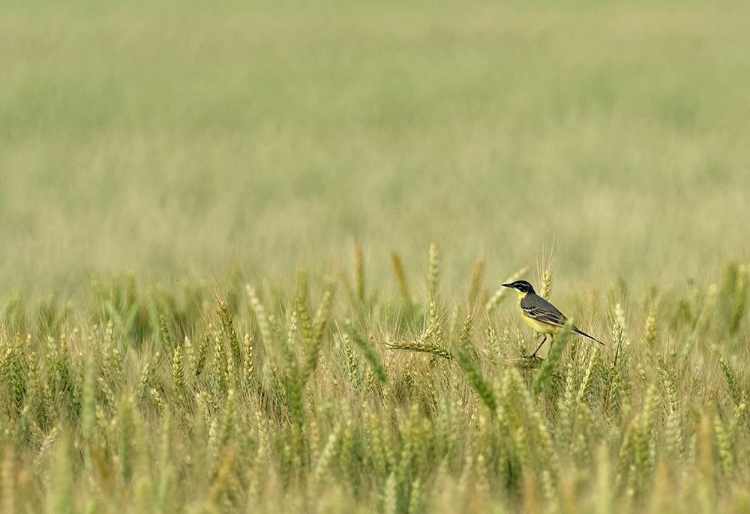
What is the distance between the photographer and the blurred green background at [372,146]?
15.3ft

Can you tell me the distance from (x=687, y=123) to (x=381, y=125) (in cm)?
259

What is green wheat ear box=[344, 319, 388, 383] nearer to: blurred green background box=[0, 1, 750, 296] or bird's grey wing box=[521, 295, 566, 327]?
bird's grey wing box=[521, 295, 566, 327]

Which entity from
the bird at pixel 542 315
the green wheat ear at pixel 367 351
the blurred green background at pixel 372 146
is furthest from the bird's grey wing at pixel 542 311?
the green wheat ear at pixel 367 351

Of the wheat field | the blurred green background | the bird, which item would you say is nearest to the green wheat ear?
the wheat field

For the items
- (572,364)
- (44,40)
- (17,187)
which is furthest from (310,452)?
(44,40)

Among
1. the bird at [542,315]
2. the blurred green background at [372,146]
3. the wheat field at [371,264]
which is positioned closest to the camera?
the wheat field at [371,264]

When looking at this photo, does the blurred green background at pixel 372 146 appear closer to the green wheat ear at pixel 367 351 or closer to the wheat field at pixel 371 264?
the wheat field at pixel 371 264

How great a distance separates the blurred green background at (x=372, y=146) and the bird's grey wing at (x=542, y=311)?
16 cm

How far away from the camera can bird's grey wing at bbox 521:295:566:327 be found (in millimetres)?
1854

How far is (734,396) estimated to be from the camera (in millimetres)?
1987

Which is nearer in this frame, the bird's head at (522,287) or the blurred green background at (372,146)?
the bird's head at (522,287)

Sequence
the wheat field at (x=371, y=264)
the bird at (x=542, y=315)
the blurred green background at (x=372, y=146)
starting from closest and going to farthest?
1. the wheat field at (x=371, y=264)
2. the bird at (x=542, y=315)
3. the blurred green background at (x=372, y=146)

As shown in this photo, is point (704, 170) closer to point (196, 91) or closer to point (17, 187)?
point (17, 187)

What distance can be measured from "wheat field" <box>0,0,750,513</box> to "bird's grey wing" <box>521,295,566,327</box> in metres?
0.10
